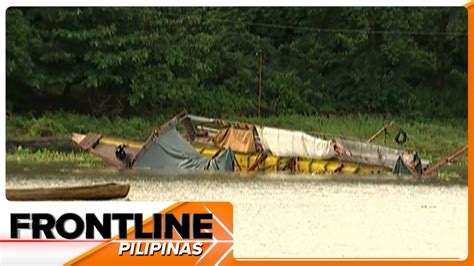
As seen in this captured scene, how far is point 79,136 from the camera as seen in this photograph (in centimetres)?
1132

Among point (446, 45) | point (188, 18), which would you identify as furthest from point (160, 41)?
point (446, 45)

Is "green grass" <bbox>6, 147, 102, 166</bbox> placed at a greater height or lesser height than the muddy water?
greater

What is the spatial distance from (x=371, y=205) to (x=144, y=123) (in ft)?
4.95

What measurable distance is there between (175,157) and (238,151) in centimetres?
40

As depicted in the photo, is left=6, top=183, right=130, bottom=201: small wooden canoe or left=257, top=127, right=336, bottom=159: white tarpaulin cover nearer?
left=6, top=183, right=130, bottom=201: small wooden canoe

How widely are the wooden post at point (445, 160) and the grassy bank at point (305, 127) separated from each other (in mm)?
39

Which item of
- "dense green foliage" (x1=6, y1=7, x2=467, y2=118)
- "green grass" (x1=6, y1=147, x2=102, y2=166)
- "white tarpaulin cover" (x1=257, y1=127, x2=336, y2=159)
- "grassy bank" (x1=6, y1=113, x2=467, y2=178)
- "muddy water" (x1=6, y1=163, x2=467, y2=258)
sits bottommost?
"muddy water" (x1=6, y1=163, x2=467, y2=258)

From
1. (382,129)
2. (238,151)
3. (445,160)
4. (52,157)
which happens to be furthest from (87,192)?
(445,160)

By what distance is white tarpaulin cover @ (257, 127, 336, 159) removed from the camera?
11.4m

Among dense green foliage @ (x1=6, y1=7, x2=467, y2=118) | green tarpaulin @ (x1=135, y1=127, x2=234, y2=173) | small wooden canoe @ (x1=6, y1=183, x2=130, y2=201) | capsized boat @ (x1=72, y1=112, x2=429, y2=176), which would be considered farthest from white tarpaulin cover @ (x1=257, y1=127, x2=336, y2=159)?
small wooden canoe @ (x1=6, y1=183, x2=130, y2=201)

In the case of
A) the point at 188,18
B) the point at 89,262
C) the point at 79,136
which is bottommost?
the point at 89,262

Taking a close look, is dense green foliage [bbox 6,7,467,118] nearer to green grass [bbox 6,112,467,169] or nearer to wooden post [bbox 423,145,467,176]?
green grass [bbox 6,112,467,169]

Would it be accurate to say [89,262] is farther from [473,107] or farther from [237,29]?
[473,107]

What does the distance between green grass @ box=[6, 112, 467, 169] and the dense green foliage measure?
0.06 metres
